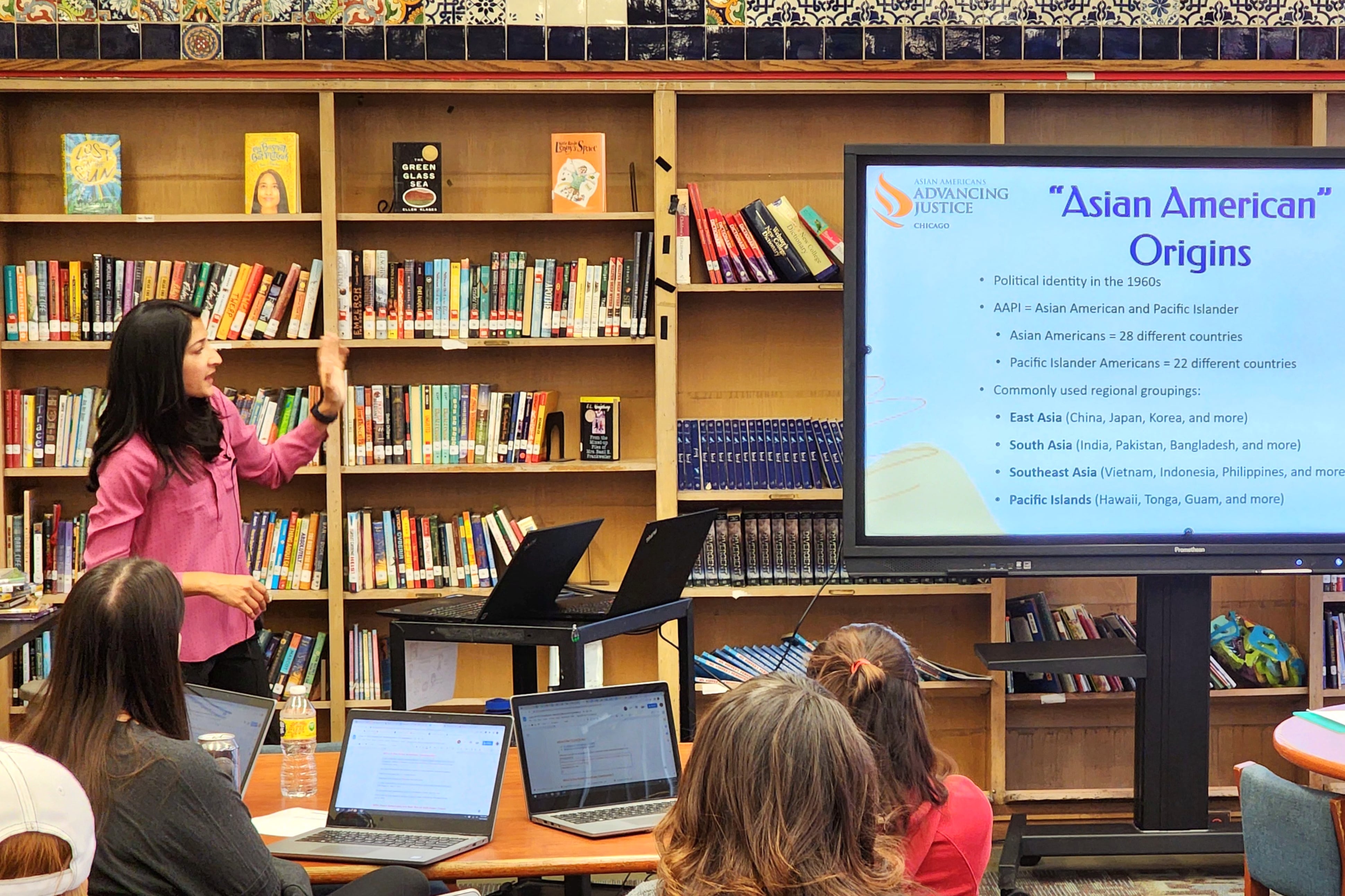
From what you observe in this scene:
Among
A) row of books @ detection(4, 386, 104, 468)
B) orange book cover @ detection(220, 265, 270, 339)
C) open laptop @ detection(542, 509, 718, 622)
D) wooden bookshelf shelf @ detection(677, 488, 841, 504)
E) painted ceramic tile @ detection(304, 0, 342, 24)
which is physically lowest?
open laptop @ detection(542, 509, 718, 622)

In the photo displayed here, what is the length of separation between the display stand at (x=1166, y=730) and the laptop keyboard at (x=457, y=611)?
57.0 inches

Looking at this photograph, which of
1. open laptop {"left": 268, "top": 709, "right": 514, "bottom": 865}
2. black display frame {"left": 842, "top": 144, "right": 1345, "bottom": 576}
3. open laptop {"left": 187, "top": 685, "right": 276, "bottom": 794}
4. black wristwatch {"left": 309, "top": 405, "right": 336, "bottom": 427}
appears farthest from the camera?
black display frame {"left": 842, "top": 144, "right": 1345, "bottom": 576}

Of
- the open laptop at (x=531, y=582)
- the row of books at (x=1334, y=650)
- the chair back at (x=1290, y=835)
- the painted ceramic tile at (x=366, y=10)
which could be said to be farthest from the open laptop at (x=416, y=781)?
the row of books at (x=1334, y=650)

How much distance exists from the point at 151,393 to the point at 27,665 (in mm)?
1766

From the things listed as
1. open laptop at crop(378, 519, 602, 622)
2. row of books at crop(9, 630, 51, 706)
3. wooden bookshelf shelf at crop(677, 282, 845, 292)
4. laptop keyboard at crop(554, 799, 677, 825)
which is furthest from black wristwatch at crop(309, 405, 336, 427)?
row of books at crop(9, 630, 51, 706)

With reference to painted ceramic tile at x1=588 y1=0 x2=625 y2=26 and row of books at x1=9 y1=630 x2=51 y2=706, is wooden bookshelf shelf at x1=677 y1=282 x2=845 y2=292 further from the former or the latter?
row of books at x1=9 y1=630 x2=51 y2=706

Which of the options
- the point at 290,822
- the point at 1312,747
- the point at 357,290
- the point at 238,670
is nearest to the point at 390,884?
the point at 290,822

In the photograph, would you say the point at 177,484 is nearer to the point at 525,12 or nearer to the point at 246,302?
the point at 246,302

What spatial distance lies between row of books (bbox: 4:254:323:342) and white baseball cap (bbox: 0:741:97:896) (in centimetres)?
323

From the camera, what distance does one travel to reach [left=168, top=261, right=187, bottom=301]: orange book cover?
4.14m

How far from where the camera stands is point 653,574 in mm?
2951

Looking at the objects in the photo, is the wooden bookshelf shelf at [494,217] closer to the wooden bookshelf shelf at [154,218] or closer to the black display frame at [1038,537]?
the wooden bookshelf shelf at [154,218]

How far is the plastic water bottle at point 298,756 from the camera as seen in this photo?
2475 millimetres

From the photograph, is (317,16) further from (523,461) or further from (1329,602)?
(1329,602)
